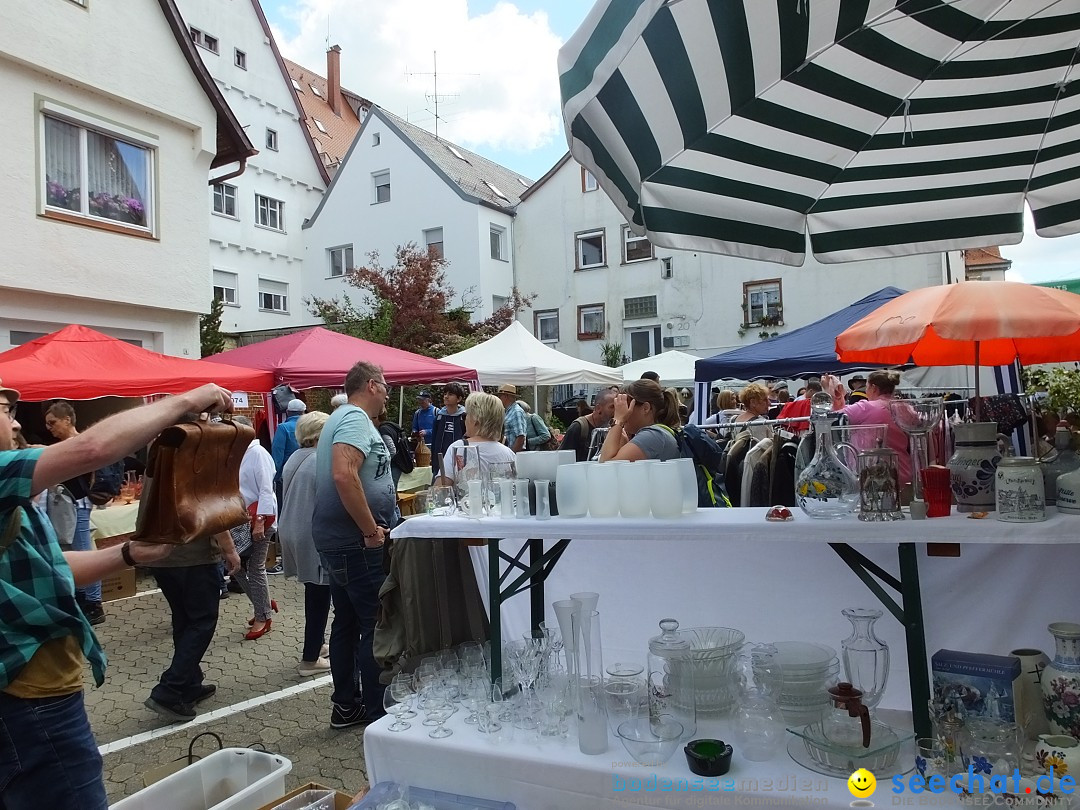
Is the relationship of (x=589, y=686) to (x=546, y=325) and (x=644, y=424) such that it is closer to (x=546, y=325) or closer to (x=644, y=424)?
(x=644, y=424)

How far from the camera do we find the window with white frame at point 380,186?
72.9 feet

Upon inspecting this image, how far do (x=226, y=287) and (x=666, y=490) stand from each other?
19.3 m

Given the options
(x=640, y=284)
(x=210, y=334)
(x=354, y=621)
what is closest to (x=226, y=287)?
(x=210, y=334)

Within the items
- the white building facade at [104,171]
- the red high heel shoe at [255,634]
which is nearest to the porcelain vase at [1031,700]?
the red high heel shoe at [255,634]

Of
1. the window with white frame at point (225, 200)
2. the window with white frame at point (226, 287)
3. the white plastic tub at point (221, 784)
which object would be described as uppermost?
the window with white frame at point (225, 200)

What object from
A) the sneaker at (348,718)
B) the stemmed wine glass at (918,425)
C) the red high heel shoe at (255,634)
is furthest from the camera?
the red high heel shoe at (255,634)

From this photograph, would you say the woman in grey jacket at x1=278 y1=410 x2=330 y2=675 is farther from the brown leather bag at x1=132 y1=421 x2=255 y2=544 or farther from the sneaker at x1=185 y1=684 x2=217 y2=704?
the brown leather bag at x1=132 y1=421 x2=255 y2=544

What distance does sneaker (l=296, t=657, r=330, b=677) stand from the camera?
449cm

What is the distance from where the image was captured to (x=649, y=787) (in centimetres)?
187

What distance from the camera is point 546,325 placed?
72.0ft

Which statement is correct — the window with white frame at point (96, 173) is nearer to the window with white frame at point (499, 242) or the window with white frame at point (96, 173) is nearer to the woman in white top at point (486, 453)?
the woman in white top at point (486, 453)

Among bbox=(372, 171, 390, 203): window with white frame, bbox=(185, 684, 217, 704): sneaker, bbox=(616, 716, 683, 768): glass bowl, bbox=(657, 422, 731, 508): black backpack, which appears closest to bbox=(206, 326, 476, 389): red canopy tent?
bbox=(185, 684, 217, 704): sneaker

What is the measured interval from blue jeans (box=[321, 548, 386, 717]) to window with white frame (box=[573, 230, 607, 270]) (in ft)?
59.5

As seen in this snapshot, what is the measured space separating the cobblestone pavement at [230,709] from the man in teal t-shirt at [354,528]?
0.23 metres
